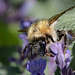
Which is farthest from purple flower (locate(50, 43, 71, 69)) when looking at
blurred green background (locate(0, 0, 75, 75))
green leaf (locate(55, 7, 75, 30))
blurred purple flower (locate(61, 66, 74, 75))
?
blurred green background (locate(0, 0, 75, 75))

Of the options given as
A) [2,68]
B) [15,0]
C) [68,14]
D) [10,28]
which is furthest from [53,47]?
[15,0]


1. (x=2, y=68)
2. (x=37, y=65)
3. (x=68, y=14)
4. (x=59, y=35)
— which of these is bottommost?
(x=2, y=68)

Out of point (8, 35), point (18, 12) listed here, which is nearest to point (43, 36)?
point (8, 35)

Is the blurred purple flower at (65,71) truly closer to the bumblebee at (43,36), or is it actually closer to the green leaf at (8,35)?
the bumblebee at (43,36)

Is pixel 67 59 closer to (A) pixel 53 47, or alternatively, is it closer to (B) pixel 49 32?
(A) pixel 53 47

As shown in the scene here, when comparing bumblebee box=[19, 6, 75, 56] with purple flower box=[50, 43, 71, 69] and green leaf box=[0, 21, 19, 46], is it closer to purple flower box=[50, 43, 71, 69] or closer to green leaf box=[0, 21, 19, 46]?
purple flower box=[50, 43, 71, 69]

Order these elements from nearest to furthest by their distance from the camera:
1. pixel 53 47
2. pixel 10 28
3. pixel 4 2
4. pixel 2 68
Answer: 1. pixel 53 47
2. pixel 2 68
3. pixel 10 28
4. pixel 4 2

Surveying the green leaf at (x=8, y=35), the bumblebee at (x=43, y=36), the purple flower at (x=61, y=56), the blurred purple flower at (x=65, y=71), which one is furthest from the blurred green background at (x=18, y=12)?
the blurred purple flower at (x=65, y=71)

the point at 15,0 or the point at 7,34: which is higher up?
the point at 15,0
